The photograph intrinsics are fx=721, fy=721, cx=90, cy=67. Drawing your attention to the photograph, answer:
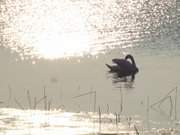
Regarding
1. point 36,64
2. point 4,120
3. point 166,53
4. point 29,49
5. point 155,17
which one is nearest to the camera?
point 4,120

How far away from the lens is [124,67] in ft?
81.8

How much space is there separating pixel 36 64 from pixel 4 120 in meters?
11.4

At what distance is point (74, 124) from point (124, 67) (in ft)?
41.2

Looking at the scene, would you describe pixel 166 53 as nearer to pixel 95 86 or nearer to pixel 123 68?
pixel 123 68

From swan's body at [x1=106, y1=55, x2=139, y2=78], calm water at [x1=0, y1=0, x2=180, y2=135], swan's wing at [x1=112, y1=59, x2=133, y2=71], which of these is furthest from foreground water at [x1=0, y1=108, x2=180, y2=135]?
swan's wing at [x1=112, y1=59, x2=133, y2=71]

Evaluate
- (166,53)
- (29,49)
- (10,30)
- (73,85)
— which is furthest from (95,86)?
(10,30)

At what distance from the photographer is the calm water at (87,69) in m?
13.2

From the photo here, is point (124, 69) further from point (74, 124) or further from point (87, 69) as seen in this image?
point (74, 124)

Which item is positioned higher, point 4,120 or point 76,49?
point 76,49

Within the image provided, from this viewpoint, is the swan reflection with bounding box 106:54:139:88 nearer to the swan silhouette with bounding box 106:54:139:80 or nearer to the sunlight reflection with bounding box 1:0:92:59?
the swan silhouette with bounding box 106:54:139:80

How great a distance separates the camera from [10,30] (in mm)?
33719

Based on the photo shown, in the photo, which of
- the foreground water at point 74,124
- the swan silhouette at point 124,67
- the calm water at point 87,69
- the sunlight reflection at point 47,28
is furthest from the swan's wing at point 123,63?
the foreground water at point 74,124

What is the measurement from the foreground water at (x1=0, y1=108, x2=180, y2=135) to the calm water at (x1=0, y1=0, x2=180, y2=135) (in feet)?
0.06

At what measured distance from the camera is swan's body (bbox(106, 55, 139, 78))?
933 inches
